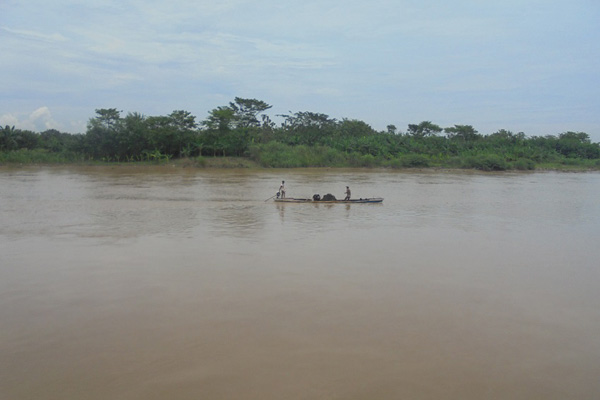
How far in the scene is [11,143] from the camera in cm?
4056

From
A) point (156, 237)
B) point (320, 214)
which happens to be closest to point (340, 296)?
point (156, 237)

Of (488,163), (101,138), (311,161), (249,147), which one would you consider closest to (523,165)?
(488,163)

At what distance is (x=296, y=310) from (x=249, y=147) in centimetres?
3556

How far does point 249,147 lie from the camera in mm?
40719

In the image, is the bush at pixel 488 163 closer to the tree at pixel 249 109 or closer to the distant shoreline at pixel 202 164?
the distant shoreline at pixel 202 164

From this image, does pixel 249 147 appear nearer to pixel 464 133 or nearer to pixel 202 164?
pixel 202 164

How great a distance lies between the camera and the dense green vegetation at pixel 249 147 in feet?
131

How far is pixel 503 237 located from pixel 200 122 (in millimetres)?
34711

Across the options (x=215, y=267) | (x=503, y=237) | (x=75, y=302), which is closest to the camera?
(x=75, y=302)

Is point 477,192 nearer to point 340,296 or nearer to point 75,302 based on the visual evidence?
point 340,296

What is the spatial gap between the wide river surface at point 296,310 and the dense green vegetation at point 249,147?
28580mm

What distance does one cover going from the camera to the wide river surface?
4289 mm

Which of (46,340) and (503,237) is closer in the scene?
(46,340)

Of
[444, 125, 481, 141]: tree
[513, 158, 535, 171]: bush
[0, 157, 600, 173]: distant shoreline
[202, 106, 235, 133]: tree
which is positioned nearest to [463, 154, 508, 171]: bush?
[0, 157, 600, 173]: distant shoreline
